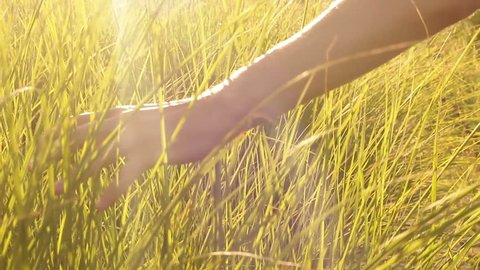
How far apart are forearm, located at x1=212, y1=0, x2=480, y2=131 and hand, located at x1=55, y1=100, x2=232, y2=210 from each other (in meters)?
0.05

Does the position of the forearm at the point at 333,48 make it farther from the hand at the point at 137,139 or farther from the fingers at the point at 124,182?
the fingers at the point at 124,182

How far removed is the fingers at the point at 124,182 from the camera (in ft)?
2.01

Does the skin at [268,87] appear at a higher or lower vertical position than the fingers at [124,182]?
higher

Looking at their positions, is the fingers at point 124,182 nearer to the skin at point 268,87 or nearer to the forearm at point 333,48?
the skin at point 268,87

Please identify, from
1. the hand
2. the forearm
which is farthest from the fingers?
the forearm

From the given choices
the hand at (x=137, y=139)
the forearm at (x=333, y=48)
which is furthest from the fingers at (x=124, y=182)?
the forearm at (x=333, y=48)

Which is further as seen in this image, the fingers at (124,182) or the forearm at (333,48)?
the forearm at (333,48)

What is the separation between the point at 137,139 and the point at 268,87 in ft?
0.57

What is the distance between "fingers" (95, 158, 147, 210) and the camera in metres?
0.61

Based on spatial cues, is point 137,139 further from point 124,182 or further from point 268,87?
point 268,87

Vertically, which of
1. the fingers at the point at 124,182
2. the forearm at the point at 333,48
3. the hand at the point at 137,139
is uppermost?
the forearm at the point at 333,48

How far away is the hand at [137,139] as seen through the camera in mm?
613

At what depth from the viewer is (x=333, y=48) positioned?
825 millimetres

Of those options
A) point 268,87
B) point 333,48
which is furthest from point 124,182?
point 333,48
